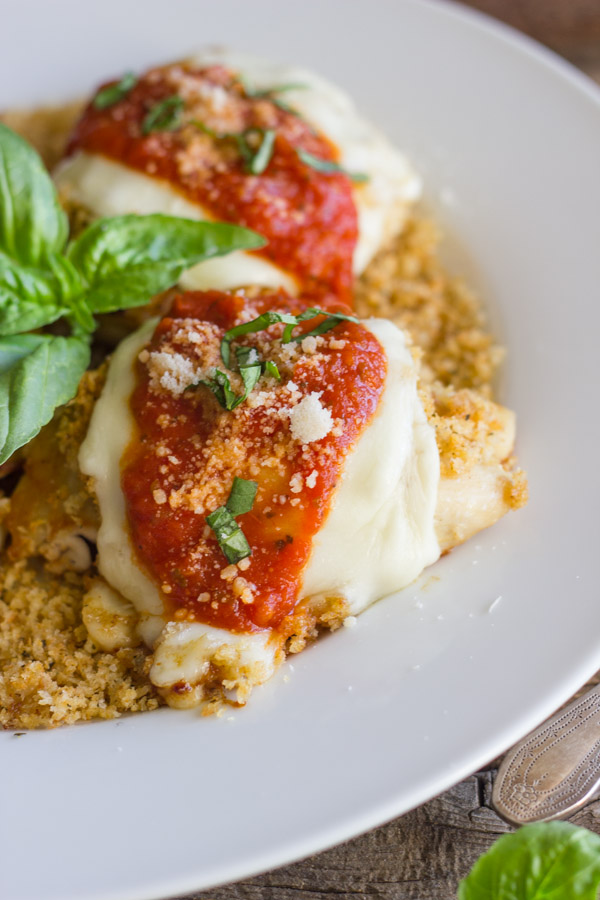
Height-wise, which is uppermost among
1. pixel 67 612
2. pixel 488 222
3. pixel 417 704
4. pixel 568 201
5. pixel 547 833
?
pixel 568 201

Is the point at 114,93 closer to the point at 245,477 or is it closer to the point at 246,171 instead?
the point at 246,171

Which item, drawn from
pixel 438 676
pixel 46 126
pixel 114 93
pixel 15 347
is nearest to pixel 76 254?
pixel 15 347

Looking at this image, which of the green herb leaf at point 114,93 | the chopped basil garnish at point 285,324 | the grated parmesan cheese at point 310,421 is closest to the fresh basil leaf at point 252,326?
the chopped basil garnish at point 285,324

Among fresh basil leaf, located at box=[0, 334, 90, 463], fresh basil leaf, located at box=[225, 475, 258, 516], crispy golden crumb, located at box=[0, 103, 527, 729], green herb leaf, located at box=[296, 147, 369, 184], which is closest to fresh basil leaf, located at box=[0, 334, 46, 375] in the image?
fresh basil leaf, located at box=[0, 334, 90, 463]

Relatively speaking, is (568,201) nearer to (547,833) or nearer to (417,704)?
(417,704)

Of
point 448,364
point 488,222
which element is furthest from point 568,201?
point 448,364

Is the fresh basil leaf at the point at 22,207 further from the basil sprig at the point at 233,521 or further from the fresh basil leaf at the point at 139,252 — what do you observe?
the basil sprig at the point at 233,521
